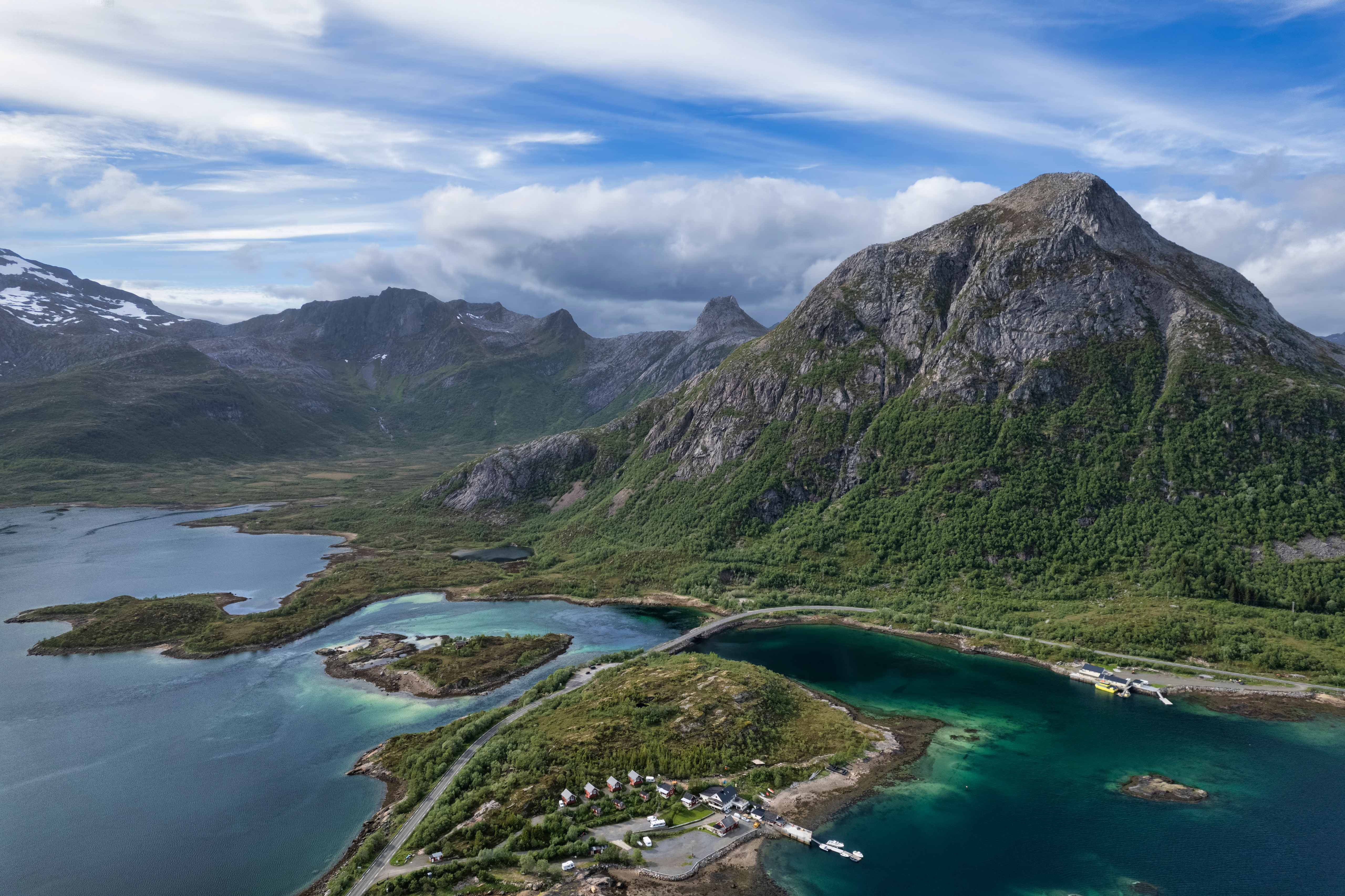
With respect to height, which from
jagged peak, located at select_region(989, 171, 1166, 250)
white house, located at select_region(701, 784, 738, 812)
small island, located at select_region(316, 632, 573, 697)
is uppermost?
jagged peak, located at select_region(989, 171, 1166, 250)

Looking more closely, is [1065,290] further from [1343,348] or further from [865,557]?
[865,557]

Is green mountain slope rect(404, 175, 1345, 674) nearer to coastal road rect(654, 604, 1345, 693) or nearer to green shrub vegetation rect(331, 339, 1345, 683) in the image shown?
green shrub vegetation rect(331, 339, 1345, 683)

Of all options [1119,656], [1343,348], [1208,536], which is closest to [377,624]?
[1119,656]

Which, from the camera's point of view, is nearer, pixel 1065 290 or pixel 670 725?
pixel 670 725

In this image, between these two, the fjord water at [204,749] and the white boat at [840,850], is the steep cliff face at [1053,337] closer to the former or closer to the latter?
the fjord water at [204,749]

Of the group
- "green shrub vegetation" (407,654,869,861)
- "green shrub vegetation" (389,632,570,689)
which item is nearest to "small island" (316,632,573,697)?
"green shrub vegetation" (389,632,570,689)

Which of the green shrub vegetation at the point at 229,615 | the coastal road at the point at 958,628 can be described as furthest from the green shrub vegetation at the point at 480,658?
the green shrub vegetation at the point at 229,615
